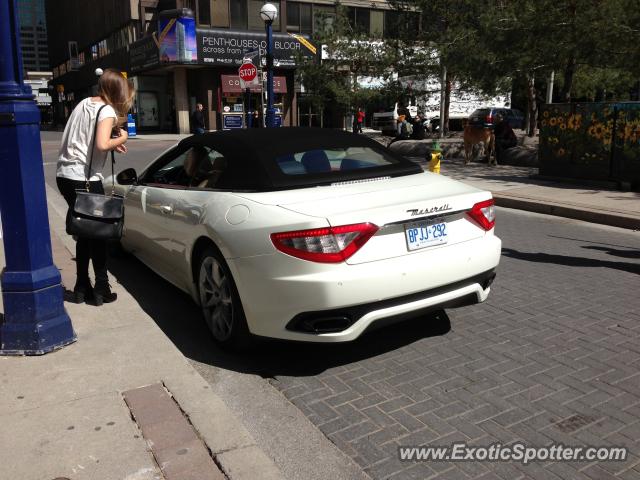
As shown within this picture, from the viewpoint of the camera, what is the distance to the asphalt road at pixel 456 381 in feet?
9.92

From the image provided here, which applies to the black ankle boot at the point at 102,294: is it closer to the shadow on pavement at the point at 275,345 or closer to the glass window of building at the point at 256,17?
the shadow on pavement at the point at 275,345

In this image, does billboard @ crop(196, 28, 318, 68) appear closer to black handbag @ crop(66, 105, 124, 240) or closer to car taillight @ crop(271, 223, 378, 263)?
black handbag @ crop(66, 105, 124, 240)

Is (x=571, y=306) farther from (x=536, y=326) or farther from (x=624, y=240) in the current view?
(x=624, y=240)

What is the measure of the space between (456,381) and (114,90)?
3.36m

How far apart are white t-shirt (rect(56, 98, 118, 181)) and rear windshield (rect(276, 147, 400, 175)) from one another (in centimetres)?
150

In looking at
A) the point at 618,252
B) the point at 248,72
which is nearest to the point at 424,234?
the point at 618,252

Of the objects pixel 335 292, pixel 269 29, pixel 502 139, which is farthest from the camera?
pixel 269 29

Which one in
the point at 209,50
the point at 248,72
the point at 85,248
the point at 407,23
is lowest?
the point at 85,248

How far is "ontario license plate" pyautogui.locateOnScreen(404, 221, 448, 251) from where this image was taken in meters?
3.73

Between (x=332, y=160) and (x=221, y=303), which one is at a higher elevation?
(x=332, y=160)

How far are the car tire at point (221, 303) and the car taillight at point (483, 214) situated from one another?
1.68m

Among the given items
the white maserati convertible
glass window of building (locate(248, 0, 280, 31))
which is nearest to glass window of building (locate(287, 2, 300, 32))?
glass window of building (locate(248, 0, 280, 31))

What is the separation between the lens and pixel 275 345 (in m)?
4.33
